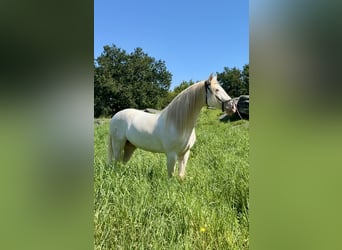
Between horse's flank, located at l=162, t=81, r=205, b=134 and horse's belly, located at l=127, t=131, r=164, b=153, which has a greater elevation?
horse's flank, located at l=162, t=81, r=205, b=134

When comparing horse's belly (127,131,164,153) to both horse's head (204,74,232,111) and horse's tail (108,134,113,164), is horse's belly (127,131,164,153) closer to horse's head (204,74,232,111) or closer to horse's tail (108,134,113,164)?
horse's tail (108,134,113,164)

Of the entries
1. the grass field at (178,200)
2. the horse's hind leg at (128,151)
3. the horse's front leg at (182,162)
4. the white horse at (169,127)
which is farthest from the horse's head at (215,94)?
the horse's hind leg at (128,151)

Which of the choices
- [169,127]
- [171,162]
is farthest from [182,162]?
[169,127]

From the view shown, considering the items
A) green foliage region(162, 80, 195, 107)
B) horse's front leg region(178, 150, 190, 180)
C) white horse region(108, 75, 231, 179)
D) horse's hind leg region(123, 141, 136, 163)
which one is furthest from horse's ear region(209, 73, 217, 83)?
horse's hind leg region(123, 141, 136, 163)

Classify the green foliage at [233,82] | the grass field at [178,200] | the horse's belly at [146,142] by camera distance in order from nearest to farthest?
the grass field at [178,200], the green foliage at [233,82], the horse's belly at [146,142]

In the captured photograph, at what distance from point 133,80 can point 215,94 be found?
1.43ft

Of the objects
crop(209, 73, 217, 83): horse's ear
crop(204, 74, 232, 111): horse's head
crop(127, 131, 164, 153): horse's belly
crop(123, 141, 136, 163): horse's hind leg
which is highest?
crop(209, 73, 217, 83): horse's ear

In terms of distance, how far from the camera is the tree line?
1.03 meters

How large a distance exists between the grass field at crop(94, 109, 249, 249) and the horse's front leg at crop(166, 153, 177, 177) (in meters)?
0.03

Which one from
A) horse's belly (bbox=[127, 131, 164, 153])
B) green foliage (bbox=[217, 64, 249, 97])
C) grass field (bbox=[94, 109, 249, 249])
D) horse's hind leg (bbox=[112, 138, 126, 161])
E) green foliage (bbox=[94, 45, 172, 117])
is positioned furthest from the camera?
horse's belly (bbox=[127, 131, 164, 153])

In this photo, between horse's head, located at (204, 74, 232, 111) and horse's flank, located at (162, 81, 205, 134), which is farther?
horse's flank, located at (162, 81, 205, 134)

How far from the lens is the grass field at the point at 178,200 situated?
0.82 m

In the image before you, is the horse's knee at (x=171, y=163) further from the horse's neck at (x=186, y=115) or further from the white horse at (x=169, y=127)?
the horse's neck at (x=186, y=115)
